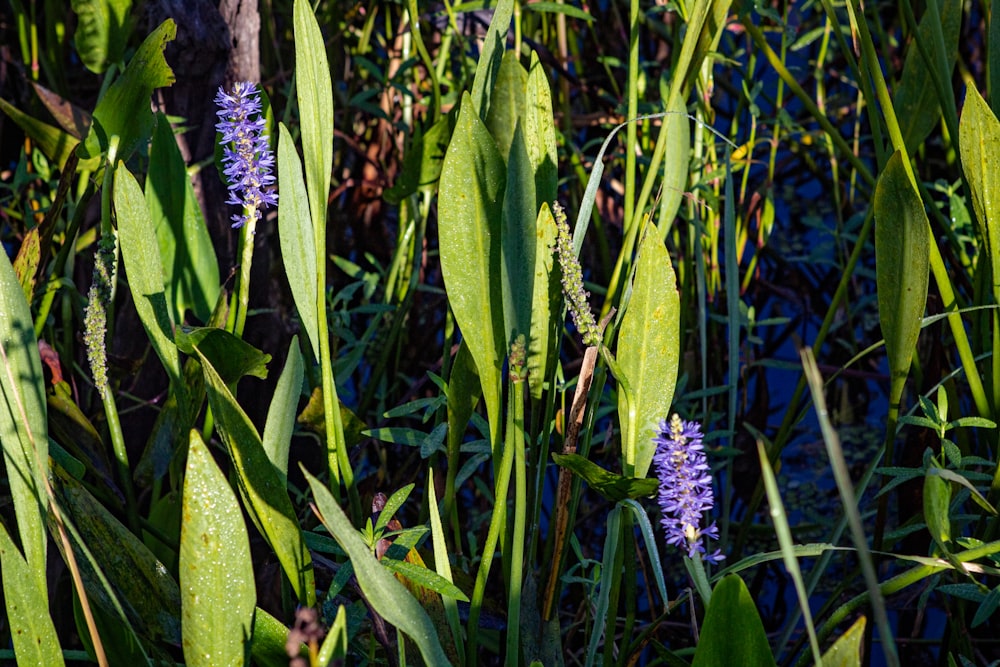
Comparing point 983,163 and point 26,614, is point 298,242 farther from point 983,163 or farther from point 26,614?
point 983,163

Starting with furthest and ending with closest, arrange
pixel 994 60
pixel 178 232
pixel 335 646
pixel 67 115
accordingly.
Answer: pixel 67 115
pixel 178 232
pixel 994 60
pixel 335 646

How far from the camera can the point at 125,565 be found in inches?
27.3

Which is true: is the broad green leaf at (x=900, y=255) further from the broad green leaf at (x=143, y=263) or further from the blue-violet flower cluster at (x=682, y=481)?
the broad green leaf at (x=143, y=263)

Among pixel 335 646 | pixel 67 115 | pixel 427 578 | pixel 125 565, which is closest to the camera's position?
pixel 335 646

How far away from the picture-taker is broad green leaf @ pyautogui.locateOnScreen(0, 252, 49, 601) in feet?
1.99

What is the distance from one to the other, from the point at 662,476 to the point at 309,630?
0.22 meters

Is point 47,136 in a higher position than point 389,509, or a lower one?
higher

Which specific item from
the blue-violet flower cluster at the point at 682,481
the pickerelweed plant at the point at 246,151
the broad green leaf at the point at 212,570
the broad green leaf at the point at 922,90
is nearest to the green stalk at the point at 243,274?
the pickerelweed plant at the point at 246,151

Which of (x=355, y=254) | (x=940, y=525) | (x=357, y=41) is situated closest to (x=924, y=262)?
(x=940, y=525)

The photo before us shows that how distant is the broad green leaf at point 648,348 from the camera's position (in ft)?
2.03

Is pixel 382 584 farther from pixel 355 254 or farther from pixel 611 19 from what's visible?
pixel 611 19

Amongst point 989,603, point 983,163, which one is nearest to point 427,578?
point 989,603

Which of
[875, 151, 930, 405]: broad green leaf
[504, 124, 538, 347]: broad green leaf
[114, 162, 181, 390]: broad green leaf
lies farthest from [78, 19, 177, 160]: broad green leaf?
[875, 151, 930, 405]: broad green leaf

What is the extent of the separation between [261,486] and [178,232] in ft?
1.33
